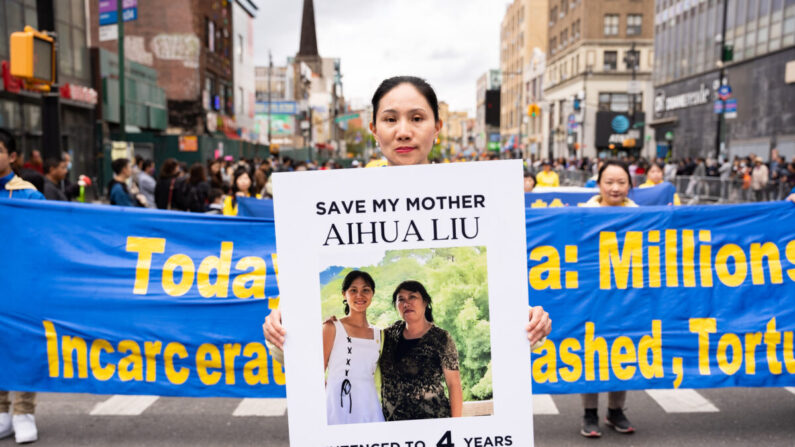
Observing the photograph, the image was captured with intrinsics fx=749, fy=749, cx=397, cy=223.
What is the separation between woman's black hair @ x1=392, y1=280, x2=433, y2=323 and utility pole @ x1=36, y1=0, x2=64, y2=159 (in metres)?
9.81

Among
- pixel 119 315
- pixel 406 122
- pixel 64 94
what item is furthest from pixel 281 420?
pixel 64 94

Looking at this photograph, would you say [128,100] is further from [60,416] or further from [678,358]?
[678,358]

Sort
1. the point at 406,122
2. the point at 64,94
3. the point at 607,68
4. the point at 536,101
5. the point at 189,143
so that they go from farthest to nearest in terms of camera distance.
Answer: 1. the point at 536,101
2. the point at 607,68
3. the point at 189,143
4. the point at 64,94
5. the point at 406,122

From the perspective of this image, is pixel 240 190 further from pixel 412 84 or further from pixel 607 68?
pixel 607 68

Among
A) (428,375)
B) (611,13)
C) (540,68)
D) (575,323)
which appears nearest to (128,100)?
(575,323)

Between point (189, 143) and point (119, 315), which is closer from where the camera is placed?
point (119, 315)

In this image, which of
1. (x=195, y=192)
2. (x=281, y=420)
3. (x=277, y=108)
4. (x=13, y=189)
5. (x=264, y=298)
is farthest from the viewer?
(x=277, y=108)

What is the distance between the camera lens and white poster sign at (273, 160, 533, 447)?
1.99m

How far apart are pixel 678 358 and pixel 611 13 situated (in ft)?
228

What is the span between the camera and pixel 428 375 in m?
2.03

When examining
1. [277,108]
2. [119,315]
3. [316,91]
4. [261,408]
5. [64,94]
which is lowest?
[261,408]

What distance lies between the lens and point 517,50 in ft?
354

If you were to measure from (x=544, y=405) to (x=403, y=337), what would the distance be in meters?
4.64

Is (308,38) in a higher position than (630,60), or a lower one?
higher
